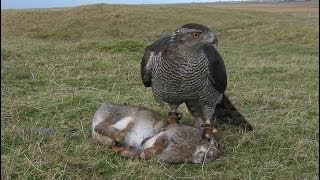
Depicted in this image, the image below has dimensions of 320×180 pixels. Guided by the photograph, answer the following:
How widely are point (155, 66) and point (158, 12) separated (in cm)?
3260

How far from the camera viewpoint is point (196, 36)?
4.71 metres

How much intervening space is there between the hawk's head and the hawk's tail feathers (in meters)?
1.45

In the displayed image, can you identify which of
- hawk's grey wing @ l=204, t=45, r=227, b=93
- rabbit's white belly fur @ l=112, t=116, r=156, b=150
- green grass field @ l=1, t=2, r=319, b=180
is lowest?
green grass field @ l=1, t=2, r=319, b=180

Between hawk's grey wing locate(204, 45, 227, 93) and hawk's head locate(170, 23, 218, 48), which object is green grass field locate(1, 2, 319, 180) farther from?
hawk's head locate(170, 23, 218, 48)

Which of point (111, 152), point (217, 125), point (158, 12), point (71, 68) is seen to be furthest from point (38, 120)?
point (158, 12)

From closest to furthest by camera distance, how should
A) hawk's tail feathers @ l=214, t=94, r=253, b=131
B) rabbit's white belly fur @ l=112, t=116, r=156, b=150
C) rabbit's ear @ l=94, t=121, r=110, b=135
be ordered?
1. rabbit's white belly fur @ l=112, t=116, r=156, b=150
2. rabbit's ear @ l=94, t=121, r=110, b=135
3. hawk's tail feathers @ l=214, t=94, r=253, b=131

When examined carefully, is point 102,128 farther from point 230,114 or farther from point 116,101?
point 116,101

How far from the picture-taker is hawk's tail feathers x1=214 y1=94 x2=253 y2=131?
6058mm

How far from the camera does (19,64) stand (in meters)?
11.0

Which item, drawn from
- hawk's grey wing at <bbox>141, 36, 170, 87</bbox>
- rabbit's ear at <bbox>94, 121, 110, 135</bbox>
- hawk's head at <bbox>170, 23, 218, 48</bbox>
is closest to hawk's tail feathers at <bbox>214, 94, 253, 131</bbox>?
hawk's grey wing at <bbox>141, 36, 170, 87</bbox>

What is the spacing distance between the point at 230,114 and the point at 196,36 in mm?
1763

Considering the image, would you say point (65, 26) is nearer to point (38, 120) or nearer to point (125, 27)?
point (125, 27)

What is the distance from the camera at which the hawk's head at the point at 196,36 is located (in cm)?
469

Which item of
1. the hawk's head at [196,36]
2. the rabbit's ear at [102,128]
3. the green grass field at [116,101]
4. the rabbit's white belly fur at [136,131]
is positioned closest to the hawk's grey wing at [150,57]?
the hawk's head at [196,36]
